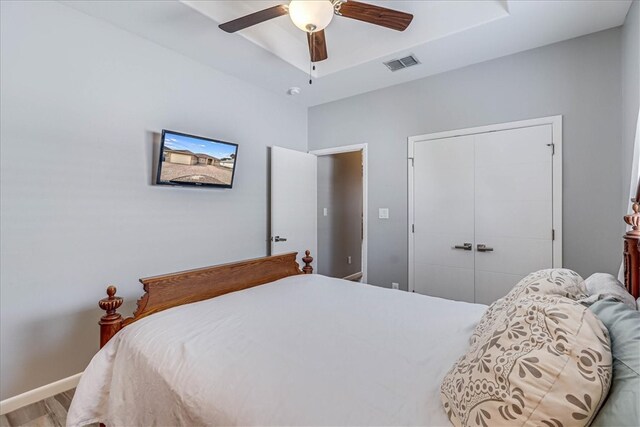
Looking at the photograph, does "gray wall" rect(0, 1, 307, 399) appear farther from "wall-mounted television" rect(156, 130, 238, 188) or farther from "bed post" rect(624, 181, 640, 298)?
"bed post" rect(624, 181, 640, 298)

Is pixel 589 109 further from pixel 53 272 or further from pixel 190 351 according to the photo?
pixel 53 272

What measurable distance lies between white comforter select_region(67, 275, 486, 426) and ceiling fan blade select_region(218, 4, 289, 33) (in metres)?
1.82

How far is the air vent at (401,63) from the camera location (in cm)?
295

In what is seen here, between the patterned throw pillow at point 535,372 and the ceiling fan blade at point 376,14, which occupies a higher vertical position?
the ceiling fan blade at point 376,14

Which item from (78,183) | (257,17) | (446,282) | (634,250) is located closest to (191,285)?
(78,183)

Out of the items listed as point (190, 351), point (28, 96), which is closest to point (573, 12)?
point (190, 351)

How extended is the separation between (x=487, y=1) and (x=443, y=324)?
238 centimetres

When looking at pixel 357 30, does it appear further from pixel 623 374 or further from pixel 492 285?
pixel 623 374

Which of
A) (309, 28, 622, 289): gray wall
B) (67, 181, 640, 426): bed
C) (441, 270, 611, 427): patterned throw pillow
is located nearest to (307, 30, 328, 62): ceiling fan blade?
(309, 28, 622, 289): gray wall

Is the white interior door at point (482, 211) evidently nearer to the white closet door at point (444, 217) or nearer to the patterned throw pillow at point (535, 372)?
the white closet door at point (444, 217)

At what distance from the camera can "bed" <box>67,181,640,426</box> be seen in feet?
3.23

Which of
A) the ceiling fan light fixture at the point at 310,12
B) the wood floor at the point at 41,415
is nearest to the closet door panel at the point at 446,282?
the ceiling fan light fixture at the point at 310,12

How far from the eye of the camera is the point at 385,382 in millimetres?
1069

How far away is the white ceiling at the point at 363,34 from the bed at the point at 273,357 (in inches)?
72.6
